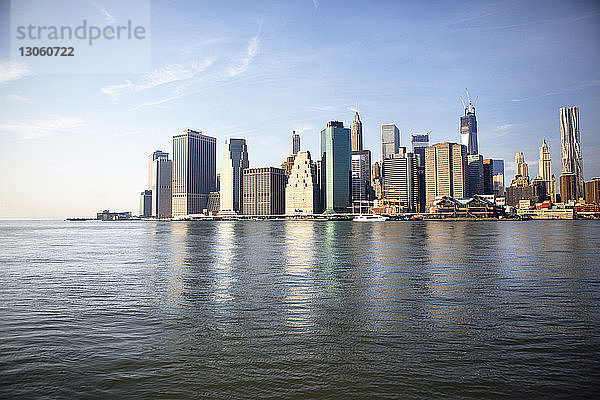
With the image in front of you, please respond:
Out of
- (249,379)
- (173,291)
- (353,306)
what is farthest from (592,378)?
(173,291)

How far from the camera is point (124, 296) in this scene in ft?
116

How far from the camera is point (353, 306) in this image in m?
31.1

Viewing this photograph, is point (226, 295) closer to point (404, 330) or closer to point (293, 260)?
point (404, 330)

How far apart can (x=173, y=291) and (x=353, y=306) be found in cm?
1598

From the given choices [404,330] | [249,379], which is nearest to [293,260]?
[404,330]

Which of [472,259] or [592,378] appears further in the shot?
[472,259]

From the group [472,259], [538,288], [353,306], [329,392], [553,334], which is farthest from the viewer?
[472,259]

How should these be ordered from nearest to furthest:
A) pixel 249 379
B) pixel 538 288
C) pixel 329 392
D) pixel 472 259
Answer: pixel 329 392, pixel 249 379, pixel 538 288, pixel 472 259

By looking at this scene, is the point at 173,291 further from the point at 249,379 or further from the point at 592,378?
the point at 592,378

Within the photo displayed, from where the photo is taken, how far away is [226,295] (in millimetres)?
35375

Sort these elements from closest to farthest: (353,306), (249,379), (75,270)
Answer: (249,379) < (353,306) < (75,270)

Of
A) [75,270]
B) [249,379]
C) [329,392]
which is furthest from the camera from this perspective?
[75,270]

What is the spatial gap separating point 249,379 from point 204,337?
6.80 m

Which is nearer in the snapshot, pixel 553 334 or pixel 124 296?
pixel 553 334
